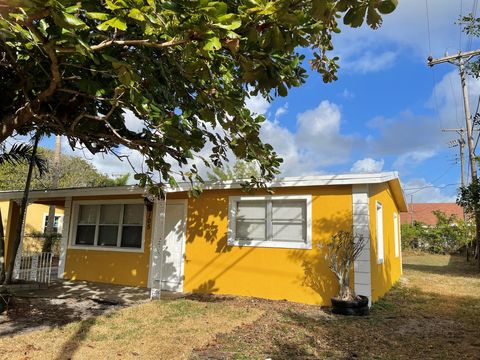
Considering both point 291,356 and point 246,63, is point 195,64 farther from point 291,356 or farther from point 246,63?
point 291,356

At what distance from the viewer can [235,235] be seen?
9.32 m

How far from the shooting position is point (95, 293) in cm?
919

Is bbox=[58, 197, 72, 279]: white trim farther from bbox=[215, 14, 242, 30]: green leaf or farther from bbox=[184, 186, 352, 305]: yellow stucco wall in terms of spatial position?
bbox=[215, 14, 242, 30]: green leaf

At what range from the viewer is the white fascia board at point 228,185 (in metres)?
7.89

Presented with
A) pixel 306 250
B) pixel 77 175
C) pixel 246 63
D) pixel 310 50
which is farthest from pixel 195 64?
pixel 77 175

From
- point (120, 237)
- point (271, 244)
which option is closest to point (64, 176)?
point (120, 237)

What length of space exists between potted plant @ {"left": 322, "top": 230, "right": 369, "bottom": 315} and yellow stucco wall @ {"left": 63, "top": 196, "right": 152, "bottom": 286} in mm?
4991

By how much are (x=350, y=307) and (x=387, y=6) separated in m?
6.04

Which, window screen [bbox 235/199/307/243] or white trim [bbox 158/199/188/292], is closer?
window screen [bbox 235/199/307/243]

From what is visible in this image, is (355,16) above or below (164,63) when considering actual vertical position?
below

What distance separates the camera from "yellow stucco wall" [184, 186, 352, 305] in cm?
818

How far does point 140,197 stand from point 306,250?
498 cm

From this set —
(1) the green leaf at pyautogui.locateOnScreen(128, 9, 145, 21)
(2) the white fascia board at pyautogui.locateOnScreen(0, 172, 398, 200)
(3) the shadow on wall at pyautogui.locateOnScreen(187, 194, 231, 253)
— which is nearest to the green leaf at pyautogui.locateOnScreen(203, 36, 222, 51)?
(1) the green leaf at pyautogui.locateOnScreen(128, 9, 145, 21)

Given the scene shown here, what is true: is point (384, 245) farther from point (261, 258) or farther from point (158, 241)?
point (158, 241)
